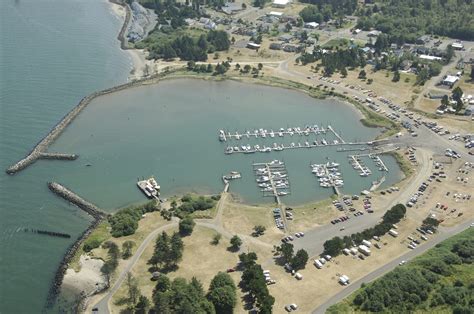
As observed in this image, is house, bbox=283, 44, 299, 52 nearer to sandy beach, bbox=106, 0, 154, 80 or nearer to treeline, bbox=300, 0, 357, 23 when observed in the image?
treeline, bbox=300, 0, 357, 23

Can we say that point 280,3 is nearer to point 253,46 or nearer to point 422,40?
point 253,46

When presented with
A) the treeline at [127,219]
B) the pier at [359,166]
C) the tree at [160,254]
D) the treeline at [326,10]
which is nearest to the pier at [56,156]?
the treeline at [127,219]

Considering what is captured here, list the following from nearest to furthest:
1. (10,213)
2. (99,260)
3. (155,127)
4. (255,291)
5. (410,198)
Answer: (255,291) → (99,260) → (10,213) → (410,198) → (155,127)

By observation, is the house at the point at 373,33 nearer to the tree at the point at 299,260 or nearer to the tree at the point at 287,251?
the tree at the point at 287,251

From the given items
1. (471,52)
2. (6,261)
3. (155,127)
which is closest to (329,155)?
(155,127)

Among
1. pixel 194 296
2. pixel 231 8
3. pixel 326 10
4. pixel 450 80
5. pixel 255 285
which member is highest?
pixel 326 10

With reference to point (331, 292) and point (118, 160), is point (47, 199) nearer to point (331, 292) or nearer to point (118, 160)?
point (118, 160)

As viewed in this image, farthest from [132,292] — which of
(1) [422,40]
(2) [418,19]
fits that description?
(2) [418,19]
